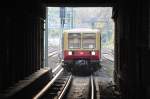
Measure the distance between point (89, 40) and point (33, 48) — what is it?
27.4 feet

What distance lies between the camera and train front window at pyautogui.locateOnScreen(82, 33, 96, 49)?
92.5ft

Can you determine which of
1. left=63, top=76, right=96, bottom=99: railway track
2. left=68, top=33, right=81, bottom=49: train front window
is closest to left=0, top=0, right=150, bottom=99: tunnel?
left=63, top=76, right=96, bottom=99: railway track

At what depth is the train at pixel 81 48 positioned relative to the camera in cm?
2814

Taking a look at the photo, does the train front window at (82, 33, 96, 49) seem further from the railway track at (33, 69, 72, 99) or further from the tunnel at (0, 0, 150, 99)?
the tunnel at (0, 0, 150, 99)

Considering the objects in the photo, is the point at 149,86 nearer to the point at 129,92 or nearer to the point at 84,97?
the point at 129,92

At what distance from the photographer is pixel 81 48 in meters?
28.4

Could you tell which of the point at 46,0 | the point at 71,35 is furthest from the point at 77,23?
the point at 46,0

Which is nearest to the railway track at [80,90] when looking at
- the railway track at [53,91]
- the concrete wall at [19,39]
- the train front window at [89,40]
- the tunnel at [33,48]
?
the railway track at [53,91]

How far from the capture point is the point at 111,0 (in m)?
22.0

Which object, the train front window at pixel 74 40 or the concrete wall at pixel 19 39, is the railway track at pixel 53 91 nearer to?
the concrete wall at pixel 19 39

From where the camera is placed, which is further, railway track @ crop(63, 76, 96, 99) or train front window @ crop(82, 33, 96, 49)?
train front window @ crop(82, 33, 96, 49)

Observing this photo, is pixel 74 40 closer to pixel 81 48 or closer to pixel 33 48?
pixel 81 48


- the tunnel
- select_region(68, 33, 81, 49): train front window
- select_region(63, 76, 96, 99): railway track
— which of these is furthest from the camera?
select_region(68, 33, 81, 49): train front window

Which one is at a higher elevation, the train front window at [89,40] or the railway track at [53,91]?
the train front window at [89,40]
